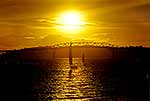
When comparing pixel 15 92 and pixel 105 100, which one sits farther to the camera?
pixel 15 92

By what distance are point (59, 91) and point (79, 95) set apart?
17.8 m

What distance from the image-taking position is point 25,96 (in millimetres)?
131000

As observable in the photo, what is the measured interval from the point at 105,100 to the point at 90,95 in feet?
33.4

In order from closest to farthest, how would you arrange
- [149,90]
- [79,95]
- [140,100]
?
[149,90], [140,100], [79,95]

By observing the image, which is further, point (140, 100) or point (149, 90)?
point (140, 100)

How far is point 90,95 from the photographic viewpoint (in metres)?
130

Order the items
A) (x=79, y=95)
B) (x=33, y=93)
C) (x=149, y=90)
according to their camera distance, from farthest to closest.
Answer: (x=33, y=93) → (x=79, y=95) → (x=149, y=90)

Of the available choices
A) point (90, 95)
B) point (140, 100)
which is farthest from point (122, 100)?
point (90, 95)

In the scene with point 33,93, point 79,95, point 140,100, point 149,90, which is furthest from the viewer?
point 33,93

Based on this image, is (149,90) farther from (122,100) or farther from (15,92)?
(15,92)

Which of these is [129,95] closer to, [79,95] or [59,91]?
[79,95]

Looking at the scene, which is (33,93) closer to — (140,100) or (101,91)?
(101,91)

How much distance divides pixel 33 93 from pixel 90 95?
22.8 metres

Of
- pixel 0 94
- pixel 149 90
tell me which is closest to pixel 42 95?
pixel 0 94
